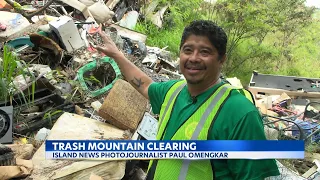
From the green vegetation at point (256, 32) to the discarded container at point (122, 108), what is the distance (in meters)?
4.73

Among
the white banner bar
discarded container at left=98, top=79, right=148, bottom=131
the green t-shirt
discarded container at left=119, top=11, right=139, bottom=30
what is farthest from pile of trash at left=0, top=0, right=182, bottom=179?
the green t-shirt

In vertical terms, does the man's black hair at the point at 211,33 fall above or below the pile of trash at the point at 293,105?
above

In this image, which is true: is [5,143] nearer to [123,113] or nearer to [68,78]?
[123,113]

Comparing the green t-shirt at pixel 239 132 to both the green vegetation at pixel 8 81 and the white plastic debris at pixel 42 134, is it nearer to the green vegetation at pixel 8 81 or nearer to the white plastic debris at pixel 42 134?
the white plastic debris at pixel 42 134

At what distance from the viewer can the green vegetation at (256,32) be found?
9.48m

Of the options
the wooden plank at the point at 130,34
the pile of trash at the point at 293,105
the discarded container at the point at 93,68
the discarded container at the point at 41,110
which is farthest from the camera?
the wooden plank at the point at 130,34

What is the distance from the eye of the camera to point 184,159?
151 cm

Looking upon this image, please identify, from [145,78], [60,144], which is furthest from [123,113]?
[60,144]

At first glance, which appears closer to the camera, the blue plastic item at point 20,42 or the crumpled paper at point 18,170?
the crumpled paper at point 18,170

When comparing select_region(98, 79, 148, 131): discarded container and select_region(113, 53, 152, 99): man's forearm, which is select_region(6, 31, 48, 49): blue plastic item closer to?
select_region(98, 79, 148, 131): discarded container

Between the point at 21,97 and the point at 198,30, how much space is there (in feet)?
9.44

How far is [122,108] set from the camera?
11.7 feet


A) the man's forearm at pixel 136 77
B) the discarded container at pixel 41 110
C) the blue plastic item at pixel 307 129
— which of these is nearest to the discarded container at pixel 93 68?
the discarded container at pixel 41 110

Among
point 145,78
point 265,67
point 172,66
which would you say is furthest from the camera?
point 265,67
